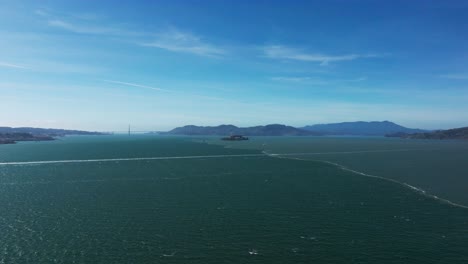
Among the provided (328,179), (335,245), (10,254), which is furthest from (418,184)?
(10,254)

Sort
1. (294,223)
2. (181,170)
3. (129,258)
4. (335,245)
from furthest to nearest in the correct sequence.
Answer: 1. (181,170)
2. (294,223)
3. (335,245)
4. (129,258)

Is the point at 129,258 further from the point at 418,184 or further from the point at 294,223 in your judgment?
the point at 418,184

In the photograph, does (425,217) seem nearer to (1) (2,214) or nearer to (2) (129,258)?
(2) (129,258)

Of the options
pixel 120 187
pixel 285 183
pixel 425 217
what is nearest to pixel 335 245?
pixel 425 217

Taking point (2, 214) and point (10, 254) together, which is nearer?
point (10, 254)

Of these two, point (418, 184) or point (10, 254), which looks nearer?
point (10, 254)

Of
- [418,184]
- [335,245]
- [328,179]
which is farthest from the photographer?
[328,179]
